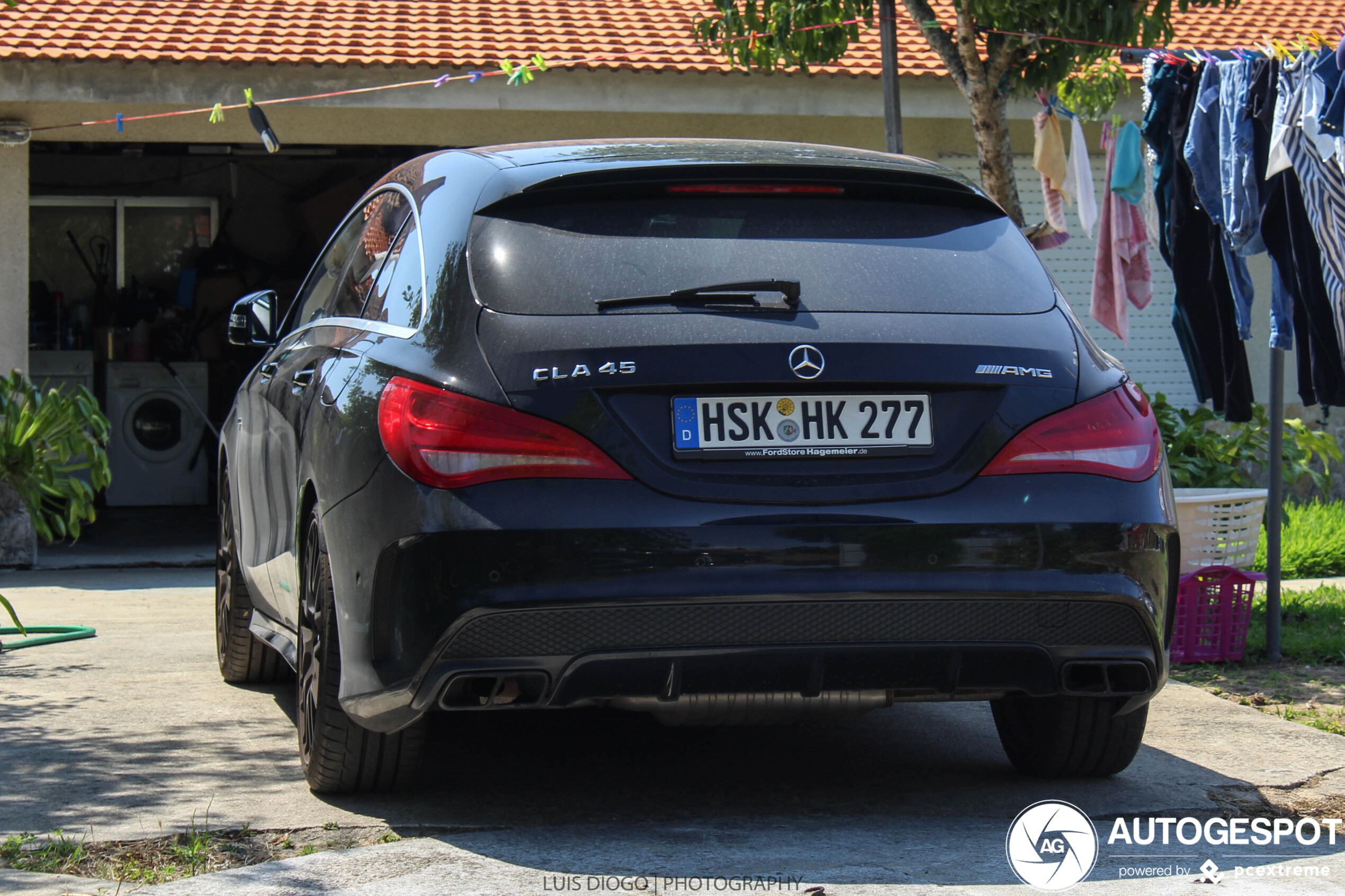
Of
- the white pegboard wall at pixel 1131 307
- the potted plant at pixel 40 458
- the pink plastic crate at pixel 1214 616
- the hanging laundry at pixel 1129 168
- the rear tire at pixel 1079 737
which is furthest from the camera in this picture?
the white pegboard wall at pixel 1131 307

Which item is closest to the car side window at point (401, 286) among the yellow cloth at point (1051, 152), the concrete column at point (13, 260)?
the yellow cloth at point (1051, 152)

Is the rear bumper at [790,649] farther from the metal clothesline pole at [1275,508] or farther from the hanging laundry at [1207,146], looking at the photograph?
the hanging laundry at [1207,146]

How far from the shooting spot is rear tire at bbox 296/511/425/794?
142 inches

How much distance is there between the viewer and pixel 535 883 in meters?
3.07

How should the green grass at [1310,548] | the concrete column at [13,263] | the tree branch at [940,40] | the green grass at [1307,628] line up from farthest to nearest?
the concrete column at [13,263]
the green grass at [1310,548]
the tree branch at [940,40]
the green grass at [1307,628]

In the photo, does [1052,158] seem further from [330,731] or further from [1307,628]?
[330,731]

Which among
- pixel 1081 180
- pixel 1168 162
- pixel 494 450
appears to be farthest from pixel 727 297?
pixel 1081 180

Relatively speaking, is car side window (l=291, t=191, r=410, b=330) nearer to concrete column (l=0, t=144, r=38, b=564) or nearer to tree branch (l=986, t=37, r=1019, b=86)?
tree branch (l=986, t=37, r=1019, b=86)

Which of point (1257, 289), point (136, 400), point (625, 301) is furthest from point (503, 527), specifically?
point (136, 400)

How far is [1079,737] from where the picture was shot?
395 centimetres

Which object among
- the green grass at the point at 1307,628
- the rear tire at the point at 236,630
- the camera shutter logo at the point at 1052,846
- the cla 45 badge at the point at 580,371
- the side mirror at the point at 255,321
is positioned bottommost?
the green grass at the point at 1307,628

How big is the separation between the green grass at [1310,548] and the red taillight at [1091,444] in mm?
5406

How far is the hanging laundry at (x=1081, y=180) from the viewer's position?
8727 millimetres

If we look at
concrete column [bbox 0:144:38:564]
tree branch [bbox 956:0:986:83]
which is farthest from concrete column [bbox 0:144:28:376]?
tree branch [bbox 956:0:986:83]
